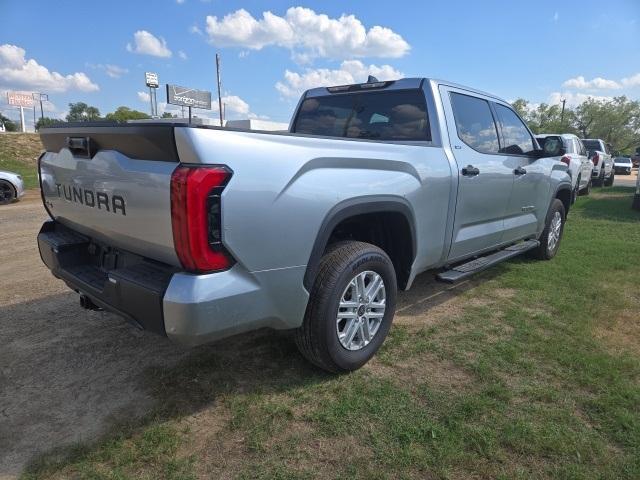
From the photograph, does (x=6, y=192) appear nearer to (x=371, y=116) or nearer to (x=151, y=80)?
(x=371, y=116)

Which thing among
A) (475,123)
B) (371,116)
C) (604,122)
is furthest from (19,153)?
(604,122)

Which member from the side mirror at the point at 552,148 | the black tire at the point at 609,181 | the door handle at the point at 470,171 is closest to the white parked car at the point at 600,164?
the black tire at the point at 609,181

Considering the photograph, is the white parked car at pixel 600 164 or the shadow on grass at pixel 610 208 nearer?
the shadow on grass at pixel 610 208

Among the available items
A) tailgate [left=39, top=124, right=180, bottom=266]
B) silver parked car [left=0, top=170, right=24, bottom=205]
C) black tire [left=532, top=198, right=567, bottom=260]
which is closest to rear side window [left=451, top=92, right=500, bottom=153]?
black tire [left=532, top=198, right=567, bottom=260]

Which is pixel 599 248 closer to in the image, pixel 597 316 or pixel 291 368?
A: pixel 597 316

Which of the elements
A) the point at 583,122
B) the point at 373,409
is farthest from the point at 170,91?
the point at 583,122

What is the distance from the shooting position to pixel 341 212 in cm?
257

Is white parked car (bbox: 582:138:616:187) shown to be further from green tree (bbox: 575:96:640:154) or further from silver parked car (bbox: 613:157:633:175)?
green tree (bbox: 575:96:640:154)

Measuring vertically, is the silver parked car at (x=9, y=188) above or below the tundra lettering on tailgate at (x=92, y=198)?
below

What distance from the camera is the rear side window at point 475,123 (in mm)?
3795

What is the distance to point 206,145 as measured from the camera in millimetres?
1984

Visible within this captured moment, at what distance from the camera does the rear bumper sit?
6.63ft

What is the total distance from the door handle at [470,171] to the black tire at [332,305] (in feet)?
3.81

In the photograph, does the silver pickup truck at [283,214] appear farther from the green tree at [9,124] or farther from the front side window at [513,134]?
the green tree at [9,124]
